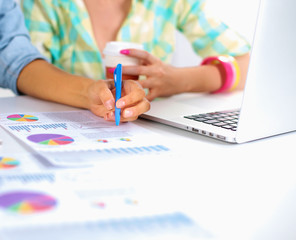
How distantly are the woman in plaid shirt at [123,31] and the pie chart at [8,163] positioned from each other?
26.3 inches

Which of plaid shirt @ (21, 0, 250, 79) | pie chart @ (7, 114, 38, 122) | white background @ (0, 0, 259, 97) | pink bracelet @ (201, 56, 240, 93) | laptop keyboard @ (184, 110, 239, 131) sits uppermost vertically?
white background @ (0, 0, 259, 97)

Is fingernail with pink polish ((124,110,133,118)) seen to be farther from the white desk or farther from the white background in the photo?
the white background

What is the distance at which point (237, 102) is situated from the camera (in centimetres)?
102

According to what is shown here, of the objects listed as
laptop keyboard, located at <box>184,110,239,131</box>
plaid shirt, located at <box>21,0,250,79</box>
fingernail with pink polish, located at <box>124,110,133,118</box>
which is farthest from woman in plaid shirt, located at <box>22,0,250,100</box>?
fingernail with pink polish, located at <box>124,110,133,118</box>

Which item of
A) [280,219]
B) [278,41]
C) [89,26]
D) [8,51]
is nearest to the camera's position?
[280,219]

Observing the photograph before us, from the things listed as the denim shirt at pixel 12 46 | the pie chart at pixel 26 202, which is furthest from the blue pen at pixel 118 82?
the denim shirt at pixel 12 46

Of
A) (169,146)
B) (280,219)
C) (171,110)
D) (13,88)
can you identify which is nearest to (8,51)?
(13,88)

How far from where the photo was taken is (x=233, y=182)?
495 millimetres

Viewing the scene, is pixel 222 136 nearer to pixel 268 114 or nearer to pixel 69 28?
pixel 268 114

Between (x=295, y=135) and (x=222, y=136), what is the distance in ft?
0.58

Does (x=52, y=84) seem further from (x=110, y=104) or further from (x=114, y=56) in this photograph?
(x=110, y=104)

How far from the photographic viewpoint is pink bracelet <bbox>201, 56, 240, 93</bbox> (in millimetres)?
1141

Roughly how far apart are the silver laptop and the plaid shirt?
53 cm

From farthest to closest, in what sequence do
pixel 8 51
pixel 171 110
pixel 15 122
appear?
pixel 8 51 → pixel 171 110 → pixel 15 122
